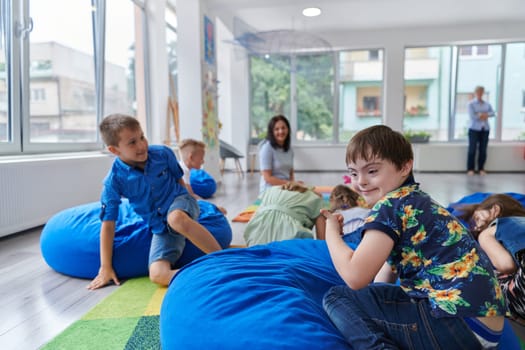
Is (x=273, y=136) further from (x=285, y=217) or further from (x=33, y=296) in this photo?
(x=33, y=296)

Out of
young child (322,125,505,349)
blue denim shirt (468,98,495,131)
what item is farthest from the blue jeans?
blue denim shirt (468,98,495,131)

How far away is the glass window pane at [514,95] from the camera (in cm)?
809

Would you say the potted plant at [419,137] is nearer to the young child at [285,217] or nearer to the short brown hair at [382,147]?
the young child at [285,217]

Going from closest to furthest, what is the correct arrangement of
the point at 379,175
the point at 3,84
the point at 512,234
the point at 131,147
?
the point at 379,175, the point at 512,234, the point at 131,147, the point at 3,84

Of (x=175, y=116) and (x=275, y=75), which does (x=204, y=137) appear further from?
(x=275, y=75)

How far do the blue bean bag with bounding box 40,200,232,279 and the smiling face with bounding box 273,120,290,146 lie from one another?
139 centimetres

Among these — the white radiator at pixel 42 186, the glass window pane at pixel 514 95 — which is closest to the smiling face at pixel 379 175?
the white radiator at pixel 42 186

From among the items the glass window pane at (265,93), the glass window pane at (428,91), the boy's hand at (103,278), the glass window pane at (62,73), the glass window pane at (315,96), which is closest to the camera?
the boy's hand at (103,278)

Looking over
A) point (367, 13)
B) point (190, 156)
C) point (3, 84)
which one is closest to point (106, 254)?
point (190, 156)

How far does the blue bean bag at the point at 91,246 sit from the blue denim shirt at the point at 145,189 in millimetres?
135

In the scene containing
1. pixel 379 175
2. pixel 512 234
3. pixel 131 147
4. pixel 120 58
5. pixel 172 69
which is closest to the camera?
pixel 379 175

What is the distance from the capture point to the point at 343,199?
2748 mm

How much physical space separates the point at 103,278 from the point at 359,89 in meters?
7.83

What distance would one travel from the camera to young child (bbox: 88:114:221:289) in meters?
2.04
